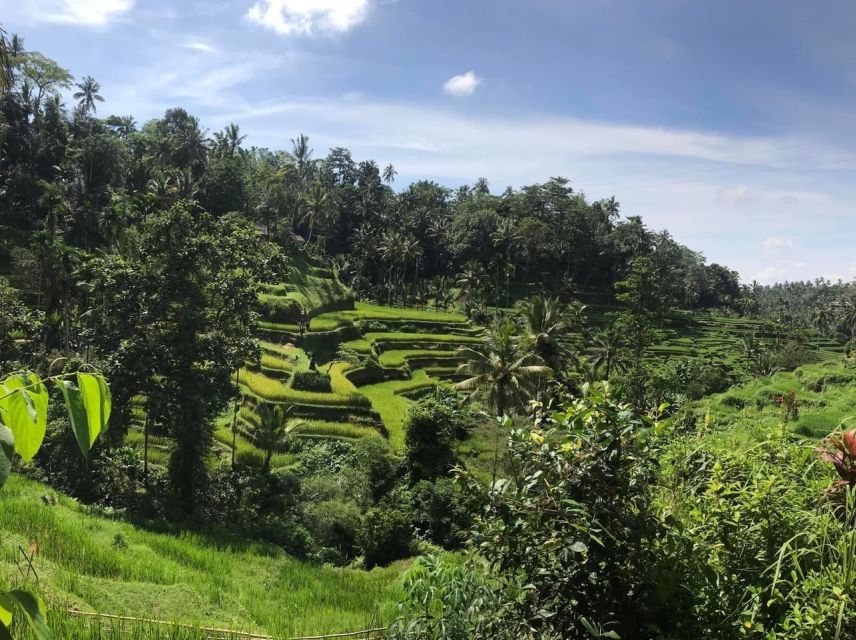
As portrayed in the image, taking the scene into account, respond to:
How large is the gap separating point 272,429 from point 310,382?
909cm

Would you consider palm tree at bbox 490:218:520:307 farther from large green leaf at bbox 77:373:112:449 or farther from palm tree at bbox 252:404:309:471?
large green leaf at bbox 77:373:112:449

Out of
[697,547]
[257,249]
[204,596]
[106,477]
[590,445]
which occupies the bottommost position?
[106,477]

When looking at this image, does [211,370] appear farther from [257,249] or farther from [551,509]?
[551,509]

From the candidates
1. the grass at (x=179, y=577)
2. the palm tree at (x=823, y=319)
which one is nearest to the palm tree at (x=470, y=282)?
the grass at (x=179, y=577)

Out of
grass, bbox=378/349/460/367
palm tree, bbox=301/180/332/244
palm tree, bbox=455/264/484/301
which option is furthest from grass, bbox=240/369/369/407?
palm tree, bbox=455/264/484/301

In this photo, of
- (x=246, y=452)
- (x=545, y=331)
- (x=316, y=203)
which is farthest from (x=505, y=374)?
(x=316, y=203)

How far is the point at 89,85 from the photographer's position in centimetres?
6456

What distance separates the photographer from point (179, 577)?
9539 mm

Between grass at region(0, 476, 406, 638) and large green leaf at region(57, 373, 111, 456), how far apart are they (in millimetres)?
4112

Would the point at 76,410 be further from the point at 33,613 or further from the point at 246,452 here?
the point at 246,452

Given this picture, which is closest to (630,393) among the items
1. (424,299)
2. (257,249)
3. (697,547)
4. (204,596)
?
(257,249)

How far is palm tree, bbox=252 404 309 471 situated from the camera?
2356 cm

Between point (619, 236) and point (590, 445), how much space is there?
83.4 m

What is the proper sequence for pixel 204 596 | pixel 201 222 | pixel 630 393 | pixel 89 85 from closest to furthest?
pixel 204 596 → pixel 201 222 → pixel 630 393 → pixel 89 85
